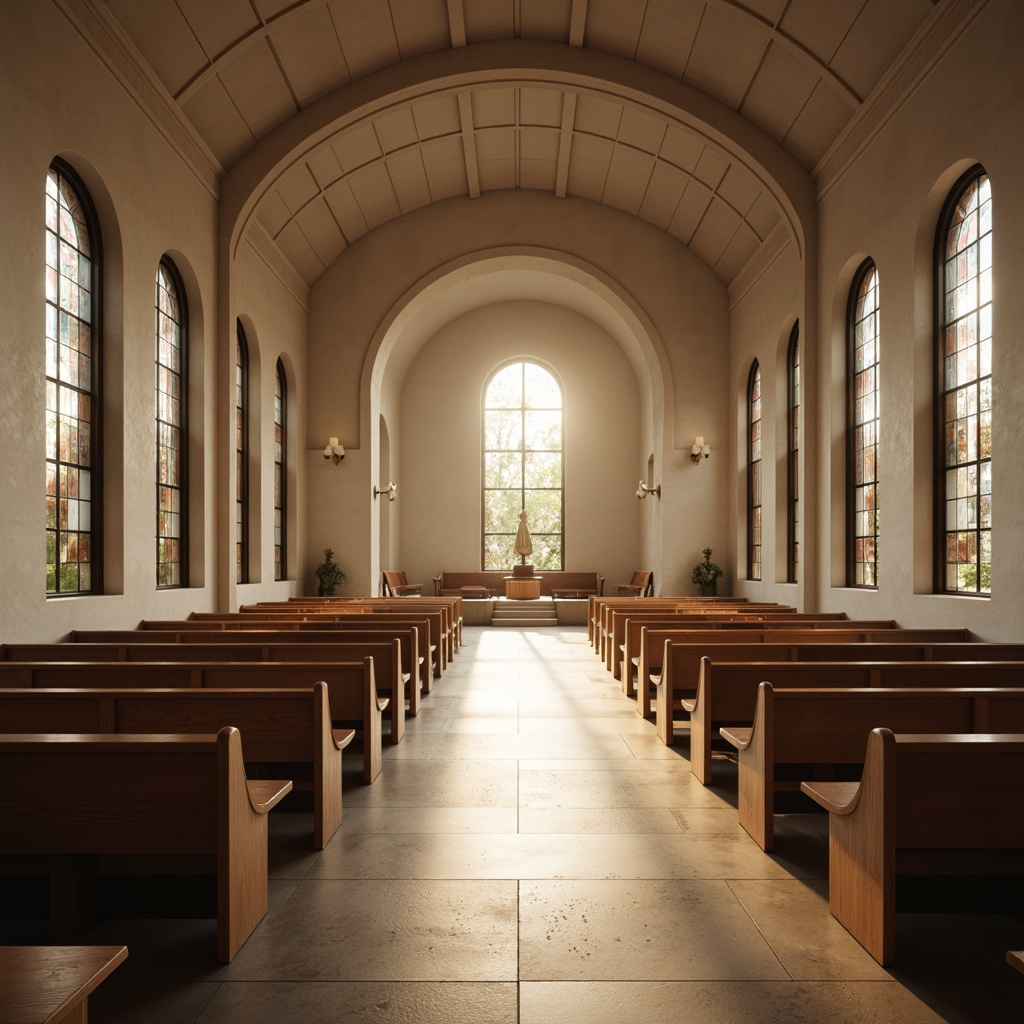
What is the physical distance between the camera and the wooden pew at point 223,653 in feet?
17.2

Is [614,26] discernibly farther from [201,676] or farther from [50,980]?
[50,980]

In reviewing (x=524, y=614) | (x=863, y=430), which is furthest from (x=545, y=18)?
(x=524, y=614)

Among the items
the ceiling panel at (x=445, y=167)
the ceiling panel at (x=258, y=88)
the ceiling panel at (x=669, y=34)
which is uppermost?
the ceiling panel at (x=669, y=34)

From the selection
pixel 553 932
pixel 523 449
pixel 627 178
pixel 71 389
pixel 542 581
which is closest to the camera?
pixel 553 932

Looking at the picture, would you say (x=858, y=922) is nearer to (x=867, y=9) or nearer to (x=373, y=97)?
(x=867, y=9)

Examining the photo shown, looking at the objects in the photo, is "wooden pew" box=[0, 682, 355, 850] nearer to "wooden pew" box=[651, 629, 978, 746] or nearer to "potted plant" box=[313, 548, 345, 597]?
"wooden pew" box=[651, 629, 978, 746]

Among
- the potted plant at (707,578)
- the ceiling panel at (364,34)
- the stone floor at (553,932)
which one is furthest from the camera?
the potted plant at (707,578)

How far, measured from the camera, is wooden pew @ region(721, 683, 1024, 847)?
143 inches

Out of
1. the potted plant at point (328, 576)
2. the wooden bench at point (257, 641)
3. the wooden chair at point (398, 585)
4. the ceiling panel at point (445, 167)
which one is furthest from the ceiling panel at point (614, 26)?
the wooden chair at point (398, 585)

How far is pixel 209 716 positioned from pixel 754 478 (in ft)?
35.3

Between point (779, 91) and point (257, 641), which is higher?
point (779, 91)

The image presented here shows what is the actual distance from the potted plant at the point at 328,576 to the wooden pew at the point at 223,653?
7894 mm

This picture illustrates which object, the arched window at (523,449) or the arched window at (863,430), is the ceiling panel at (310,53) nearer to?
the arched window at (863,430)

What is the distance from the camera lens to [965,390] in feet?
24.1
